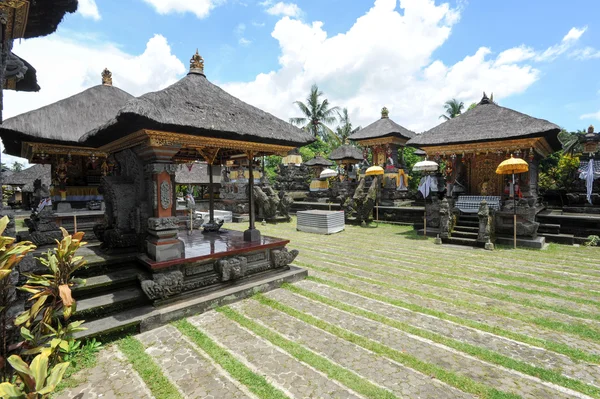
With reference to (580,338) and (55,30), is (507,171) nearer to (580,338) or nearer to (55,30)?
(580,338)

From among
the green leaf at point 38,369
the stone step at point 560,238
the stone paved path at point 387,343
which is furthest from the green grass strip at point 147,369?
the stone step at point 560,238

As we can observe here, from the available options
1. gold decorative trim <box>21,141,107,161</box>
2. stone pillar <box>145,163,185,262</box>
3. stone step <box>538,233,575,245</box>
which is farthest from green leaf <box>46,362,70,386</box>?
stone step <box>538,233,575,245</box>

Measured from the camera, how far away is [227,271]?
610 cm

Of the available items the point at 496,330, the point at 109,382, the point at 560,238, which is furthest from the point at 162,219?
the point at 560,238

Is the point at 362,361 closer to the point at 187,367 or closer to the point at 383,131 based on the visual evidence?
the point at 187,367

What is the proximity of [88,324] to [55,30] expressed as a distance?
587 centimetres

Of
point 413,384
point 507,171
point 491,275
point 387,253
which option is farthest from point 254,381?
point 507,171

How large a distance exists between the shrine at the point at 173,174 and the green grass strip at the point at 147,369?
864 mm

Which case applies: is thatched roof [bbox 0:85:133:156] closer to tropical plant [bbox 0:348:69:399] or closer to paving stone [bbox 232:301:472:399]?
paving stone [bbox 232:301:472:399]

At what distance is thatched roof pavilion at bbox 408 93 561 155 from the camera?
37.1 ft

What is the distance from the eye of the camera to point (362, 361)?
389 cm

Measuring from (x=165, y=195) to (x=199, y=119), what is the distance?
1.65 m

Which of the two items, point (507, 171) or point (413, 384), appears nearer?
point (413, 384)

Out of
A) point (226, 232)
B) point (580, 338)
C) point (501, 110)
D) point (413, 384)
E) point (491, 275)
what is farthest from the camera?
point (501, 110)
